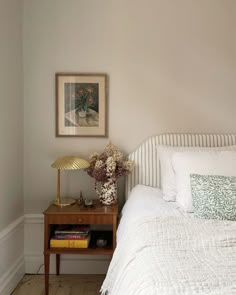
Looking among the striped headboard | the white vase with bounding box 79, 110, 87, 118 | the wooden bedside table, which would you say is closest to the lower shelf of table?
the wooden bedside table

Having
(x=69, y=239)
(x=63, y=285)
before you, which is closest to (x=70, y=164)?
(x=69, y=239)

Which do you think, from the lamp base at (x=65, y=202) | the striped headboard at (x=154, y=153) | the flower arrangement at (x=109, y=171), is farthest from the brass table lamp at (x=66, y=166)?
the striped headboard at (x=154, y=153)

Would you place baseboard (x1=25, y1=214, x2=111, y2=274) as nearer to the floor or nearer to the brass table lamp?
the floor

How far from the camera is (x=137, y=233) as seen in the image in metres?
1.57

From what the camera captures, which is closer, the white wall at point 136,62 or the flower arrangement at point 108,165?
the flower arrangement at point 108,165

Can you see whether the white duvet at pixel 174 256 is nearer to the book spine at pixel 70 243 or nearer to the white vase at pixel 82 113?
the book spine at pixel 70 243

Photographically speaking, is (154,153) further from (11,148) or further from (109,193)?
(11,148)

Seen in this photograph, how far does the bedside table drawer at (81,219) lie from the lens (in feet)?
7.59

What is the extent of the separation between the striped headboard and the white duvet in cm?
72

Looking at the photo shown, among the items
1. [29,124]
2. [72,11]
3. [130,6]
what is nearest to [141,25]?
[130,6]

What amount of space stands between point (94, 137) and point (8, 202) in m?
0.90

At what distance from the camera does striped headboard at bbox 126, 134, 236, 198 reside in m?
2.62

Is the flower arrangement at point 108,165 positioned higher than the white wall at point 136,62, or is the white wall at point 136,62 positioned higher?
the white wall at point 136,62

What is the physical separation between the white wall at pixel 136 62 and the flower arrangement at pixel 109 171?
0.68ft
